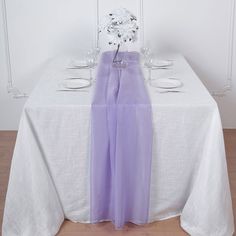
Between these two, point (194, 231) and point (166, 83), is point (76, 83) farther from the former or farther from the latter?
point (194, 231)

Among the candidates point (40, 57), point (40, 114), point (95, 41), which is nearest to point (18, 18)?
point (40, 57)

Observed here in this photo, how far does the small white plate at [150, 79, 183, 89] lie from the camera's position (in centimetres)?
223

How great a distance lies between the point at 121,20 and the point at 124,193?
93 centimetres

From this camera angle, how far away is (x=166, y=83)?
229 centimetres

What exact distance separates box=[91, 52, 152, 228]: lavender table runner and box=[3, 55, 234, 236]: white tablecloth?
48 mm

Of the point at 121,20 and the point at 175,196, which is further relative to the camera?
the point at 121,20

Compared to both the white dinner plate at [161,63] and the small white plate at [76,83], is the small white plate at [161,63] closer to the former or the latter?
the white dinner plate at [161,63]

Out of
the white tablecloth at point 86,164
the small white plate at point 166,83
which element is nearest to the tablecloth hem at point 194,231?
the white tablecloth at point 86,164

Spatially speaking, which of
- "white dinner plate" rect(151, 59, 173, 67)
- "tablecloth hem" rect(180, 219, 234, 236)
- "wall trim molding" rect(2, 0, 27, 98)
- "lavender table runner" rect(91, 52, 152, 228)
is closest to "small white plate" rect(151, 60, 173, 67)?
"white dinner plate" rect(151, 59, 173, 67)

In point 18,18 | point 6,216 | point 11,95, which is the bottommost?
point 6,216

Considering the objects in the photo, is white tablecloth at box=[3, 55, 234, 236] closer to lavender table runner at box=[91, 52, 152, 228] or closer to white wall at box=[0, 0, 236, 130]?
lavender table runner at box=[91, 52, 152, 228]

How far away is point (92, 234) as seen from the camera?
212cm

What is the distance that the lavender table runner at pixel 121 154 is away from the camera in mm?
1949

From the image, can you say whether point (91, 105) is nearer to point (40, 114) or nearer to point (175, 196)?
point (40, 114)
